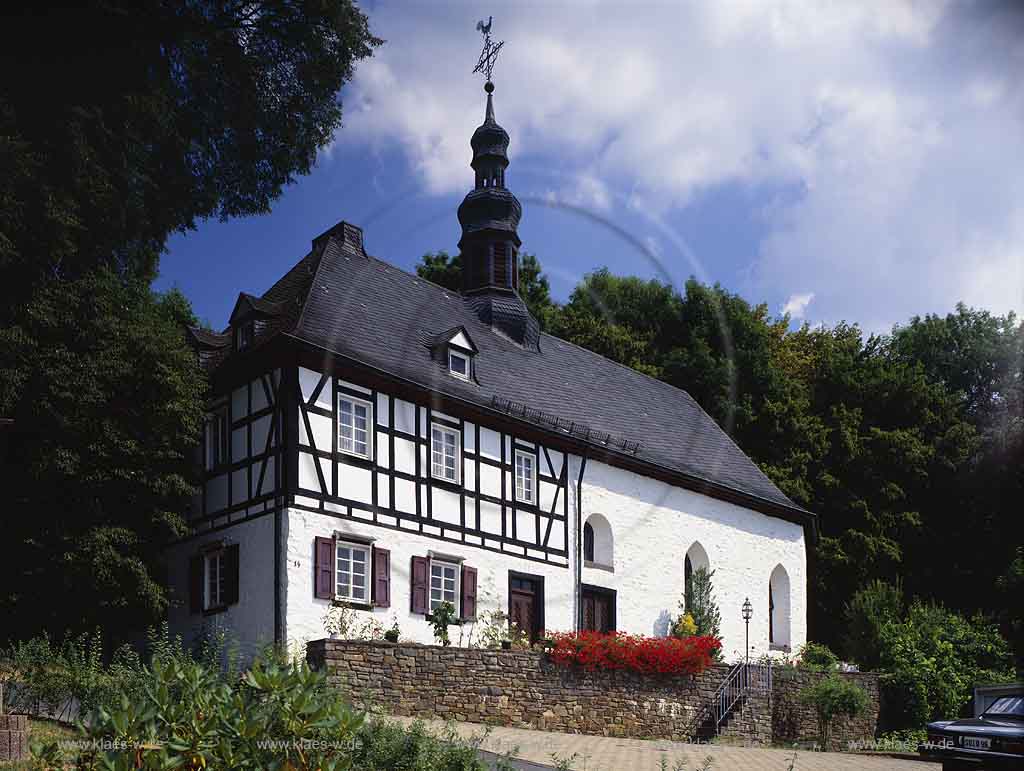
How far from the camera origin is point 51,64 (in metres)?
22.3

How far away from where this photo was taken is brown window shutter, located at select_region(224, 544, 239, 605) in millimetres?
21047

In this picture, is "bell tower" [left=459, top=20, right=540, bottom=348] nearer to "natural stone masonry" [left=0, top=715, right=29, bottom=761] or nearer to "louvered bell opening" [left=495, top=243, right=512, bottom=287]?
"louvered bell opening" [left=495, top=243, right=512, bottom=287]

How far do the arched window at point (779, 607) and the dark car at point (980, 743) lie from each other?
16.5m

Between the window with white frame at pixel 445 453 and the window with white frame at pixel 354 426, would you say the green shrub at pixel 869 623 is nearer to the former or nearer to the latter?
the window with white frame at pixel 445 453

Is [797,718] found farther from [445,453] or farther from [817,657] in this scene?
[445,453]

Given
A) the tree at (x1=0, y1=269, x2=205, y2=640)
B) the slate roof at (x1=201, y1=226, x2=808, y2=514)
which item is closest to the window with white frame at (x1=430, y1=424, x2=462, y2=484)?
the slate roof at (x1=201, y1=226, x2=808, y2=514)

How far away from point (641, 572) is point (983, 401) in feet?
74.0

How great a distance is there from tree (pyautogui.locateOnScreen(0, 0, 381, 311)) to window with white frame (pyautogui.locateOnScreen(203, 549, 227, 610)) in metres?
5.37

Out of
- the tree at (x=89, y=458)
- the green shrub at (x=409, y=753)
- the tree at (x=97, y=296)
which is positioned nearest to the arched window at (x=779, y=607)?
the tree at (x=97, y=296)

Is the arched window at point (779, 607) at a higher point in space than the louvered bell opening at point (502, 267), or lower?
lower

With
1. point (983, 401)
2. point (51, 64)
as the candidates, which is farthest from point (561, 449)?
point (983, 401)

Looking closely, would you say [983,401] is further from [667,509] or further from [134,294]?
[134,294]

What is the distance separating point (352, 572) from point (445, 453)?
10.9ft

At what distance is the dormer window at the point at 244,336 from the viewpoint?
2261cm
